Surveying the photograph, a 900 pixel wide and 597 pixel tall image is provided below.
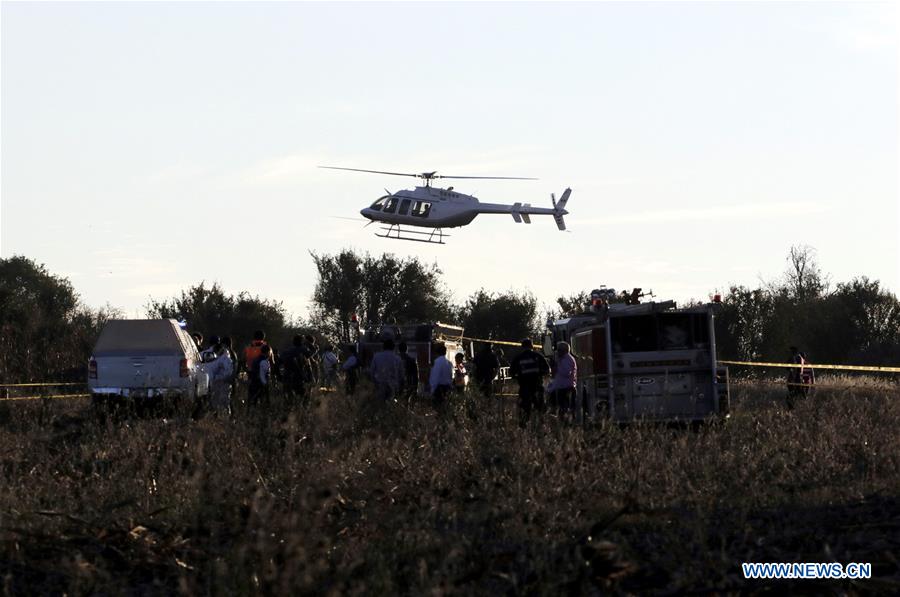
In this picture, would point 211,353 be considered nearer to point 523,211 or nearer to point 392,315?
point 523,211

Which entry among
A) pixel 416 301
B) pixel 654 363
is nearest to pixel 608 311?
pixel 654 363

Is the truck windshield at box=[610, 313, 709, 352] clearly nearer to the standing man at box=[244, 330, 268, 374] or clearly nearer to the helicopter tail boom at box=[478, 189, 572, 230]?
the standing man at box=[244, 330, 268, 374]

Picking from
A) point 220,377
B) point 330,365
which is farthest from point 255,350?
point 330,365

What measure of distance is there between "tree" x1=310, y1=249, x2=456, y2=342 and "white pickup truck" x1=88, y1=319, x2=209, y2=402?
50.7 m

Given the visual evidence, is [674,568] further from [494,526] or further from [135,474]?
[135,474]

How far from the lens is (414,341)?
117ft

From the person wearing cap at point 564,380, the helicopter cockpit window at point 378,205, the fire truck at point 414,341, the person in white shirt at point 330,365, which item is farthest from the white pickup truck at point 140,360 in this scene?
the helicopter cockpit window at point 378,205

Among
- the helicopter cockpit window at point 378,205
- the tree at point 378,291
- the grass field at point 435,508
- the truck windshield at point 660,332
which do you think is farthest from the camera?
the tree at point 378,291

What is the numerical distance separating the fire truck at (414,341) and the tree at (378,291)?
1549 inches

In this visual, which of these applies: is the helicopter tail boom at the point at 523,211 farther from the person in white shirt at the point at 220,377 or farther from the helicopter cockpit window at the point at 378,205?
the person in white shirt at the point at 220,377

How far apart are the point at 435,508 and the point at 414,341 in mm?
24853

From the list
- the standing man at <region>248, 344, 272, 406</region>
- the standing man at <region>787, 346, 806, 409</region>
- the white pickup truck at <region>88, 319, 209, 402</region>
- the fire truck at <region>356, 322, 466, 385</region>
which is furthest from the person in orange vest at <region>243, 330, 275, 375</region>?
the standing man at <region>787, 346, 806, 409</region>

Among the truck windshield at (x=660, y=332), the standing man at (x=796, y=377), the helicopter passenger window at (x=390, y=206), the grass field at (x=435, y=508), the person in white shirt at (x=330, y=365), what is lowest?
the grass field at (x=435, y=508)

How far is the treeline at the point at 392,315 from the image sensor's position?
45.2 m
